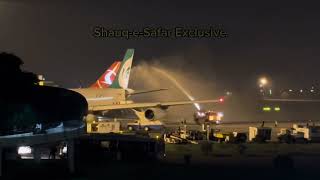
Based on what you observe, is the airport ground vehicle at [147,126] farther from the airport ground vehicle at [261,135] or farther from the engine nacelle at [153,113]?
the airport ground vehicle at [261,135]

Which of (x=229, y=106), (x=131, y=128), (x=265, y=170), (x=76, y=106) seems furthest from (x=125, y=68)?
(x=76, y=106)

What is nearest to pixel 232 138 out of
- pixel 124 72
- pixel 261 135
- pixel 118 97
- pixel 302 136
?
pixel 261 135

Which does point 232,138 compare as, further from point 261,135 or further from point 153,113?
point 153,113

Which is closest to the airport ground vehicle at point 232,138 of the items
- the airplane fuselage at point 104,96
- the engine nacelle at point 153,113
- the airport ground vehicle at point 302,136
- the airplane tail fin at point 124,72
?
the airport ground vehicle at point 302,136

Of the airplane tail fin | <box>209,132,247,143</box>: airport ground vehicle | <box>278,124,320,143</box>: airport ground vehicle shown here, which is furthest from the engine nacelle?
the airplane tail fin

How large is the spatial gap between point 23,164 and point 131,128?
5737cm

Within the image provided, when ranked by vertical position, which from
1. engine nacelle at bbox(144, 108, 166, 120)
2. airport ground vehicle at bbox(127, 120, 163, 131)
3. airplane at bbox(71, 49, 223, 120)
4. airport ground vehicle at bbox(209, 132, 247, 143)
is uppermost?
airplane at bbox(71, 49, 223, 120)

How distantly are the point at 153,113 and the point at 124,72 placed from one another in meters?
38.6

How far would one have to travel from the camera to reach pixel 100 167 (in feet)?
123

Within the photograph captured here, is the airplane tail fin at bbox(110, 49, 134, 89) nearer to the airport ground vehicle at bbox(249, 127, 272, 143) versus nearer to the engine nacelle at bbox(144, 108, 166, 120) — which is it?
the engine nacelle at bbox(144, 108, 166, 120)

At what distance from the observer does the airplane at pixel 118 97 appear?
83.1 m

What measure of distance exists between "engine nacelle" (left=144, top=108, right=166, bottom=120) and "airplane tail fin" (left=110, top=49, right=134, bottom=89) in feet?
107

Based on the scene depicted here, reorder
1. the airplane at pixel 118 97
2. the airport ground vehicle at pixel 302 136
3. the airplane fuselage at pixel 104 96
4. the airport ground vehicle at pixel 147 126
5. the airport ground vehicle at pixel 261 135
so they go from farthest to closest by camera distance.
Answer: the airplane fuselage at pixel 104 96 < the airport ground vehicle at pixel 147 126 < the airplane at pixel 118 97 < the airport ground vehicle at pixel 261 135 < the airport ground vehicle at pixel 302 136

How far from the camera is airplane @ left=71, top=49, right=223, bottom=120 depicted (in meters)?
83.1
